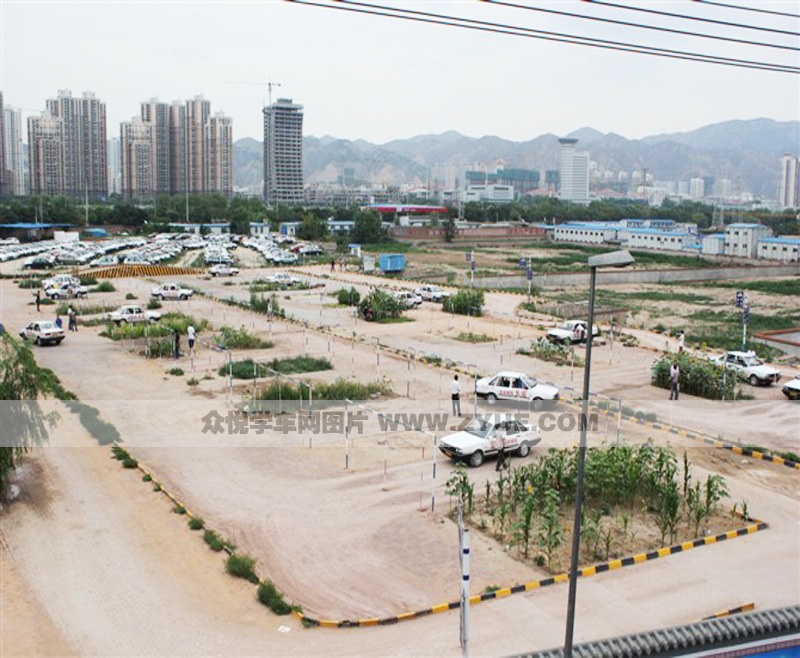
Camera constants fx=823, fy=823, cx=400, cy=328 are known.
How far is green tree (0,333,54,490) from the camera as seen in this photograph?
16.1 metres

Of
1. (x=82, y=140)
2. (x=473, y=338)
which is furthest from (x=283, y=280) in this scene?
(x=82, y=140)

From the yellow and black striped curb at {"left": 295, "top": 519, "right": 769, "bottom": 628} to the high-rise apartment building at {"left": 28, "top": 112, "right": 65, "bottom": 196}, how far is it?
16792 cm

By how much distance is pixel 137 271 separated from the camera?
6294 centimetres

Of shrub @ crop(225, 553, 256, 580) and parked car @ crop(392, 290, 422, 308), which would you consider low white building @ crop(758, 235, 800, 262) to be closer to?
parked car @ crop(392, 290, 422, 308)

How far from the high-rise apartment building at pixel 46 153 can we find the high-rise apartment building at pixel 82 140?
5482 millimetres

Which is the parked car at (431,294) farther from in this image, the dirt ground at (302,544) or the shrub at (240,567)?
the shrub at (240,567)

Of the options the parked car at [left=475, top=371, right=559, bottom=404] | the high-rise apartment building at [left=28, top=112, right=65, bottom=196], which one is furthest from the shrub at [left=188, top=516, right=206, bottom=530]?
the high-rise apartment building at [left=28, top=112, right=65, bottom=196]

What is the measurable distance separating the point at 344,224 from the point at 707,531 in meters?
115

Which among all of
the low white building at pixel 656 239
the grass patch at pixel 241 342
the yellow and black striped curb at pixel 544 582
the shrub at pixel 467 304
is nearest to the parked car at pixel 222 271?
the shrub at pixel 467 304

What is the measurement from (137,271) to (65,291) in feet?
48.2

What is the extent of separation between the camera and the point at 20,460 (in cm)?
1686

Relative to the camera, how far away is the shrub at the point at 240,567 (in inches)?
516

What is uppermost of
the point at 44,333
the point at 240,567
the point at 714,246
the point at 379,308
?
the point at 714,246

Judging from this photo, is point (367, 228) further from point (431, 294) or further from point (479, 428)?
point (479, 428)
